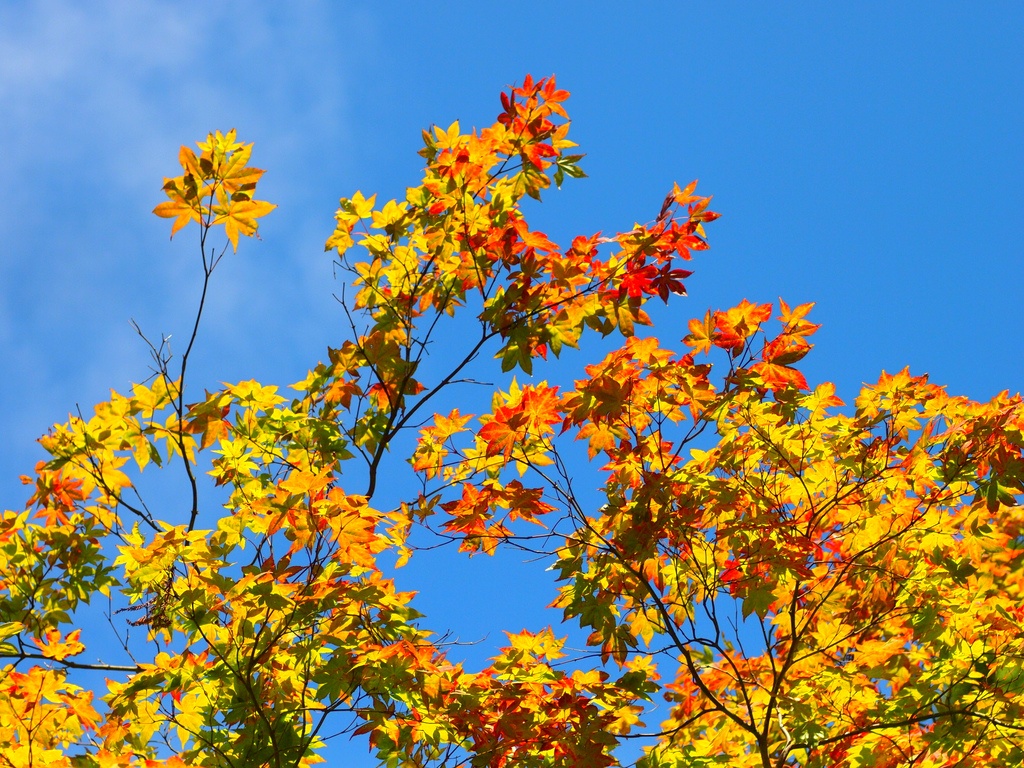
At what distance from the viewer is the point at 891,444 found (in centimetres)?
390

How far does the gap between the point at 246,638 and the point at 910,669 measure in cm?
325

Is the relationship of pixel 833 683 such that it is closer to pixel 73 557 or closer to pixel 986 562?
pixel 986 562

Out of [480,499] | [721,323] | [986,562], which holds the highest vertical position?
[721,323]

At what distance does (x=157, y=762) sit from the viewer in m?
3.34

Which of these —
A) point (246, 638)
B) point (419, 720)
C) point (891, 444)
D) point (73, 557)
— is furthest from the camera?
point (73, 557)

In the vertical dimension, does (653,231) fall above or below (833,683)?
above

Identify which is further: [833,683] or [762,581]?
[833,683]

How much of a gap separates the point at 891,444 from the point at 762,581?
94cm

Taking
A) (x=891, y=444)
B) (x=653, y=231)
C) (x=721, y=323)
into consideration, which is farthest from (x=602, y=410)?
(x=891, y=444)

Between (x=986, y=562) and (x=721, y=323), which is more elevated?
(x=721, y=323)

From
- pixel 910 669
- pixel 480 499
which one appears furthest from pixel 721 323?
pixel 910 669

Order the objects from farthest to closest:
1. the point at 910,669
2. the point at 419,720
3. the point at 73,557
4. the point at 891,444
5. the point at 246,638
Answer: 1. the point at 73,557
2. the point at 910,669
3. the point at 891,444
4. the point at 419,720
5. the point at 246,638

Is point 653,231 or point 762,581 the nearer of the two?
point 762,581

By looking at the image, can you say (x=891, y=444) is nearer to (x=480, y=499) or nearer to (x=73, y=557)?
(x=480, y=499)
